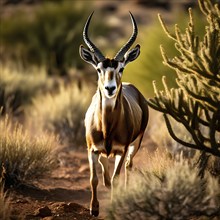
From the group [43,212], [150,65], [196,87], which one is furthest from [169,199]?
[150,65]

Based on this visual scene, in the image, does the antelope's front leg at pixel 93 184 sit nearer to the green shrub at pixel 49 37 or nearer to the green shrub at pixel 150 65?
the green shrub at pixel 150 65

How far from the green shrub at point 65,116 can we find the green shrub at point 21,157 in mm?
3647

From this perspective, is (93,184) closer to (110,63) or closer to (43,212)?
(43,212)

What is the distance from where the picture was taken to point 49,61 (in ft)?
79.0

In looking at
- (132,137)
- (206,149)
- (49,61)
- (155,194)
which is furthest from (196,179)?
(49,61)

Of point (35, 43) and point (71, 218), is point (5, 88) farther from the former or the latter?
point (71, 218)

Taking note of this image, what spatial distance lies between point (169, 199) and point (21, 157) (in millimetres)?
3826

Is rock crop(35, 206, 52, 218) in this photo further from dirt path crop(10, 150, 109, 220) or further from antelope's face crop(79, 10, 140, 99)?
antelope's face crop(79, 10, 140, 99)

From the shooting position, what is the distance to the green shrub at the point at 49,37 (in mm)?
24109

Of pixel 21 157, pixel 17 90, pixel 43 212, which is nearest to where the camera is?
pixel 43 212

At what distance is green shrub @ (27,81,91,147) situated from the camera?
1422cm

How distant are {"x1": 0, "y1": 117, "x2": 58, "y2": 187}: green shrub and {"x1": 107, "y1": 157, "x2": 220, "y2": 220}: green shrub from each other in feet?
10.5

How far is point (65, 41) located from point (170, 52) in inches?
332

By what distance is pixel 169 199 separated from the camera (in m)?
6.82
